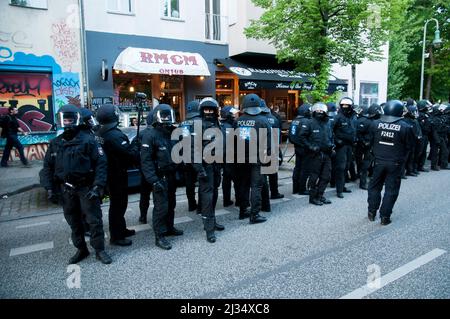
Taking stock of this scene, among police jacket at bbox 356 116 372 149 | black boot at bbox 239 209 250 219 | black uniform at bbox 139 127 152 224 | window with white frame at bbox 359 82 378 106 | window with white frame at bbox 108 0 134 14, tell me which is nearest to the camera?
black uniform at bbox 139 127 152 224

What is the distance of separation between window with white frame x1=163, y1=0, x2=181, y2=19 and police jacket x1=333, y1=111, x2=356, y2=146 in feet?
27.6

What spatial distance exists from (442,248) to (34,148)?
11.4 meters

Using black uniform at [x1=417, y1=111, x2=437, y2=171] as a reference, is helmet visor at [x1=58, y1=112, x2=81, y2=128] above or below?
above

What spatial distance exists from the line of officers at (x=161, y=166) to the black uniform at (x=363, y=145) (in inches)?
74.4

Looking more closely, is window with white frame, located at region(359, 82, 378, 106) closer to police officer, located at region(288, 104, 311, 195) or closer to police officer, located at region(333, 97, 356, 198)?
police officer, located at region(333, 97, 356, 198)

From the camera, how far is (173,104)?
1372 centimetres

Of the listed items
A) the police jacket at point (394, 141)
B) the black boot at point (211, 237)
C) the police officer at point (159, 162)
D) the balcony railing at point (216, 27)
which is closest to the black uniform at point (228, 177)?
the black boot at point (211, 237)

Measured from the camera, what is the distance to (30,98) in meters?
10.7

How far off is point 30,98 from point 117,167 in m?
7.98

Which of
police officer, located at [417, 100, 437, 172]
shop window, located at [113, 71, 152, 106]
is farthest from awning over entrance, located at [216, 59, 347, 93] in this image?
police officer, located at [417, 100, 437, 172]

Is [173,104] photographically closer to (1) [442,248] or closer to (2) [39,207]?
(2) [39,207]

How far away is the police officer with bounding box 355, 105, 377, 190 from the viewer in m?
7.98

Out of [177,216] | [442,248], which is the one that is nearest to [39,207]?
[177,216]

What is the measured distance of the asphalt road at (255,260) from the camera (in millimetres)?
3371
